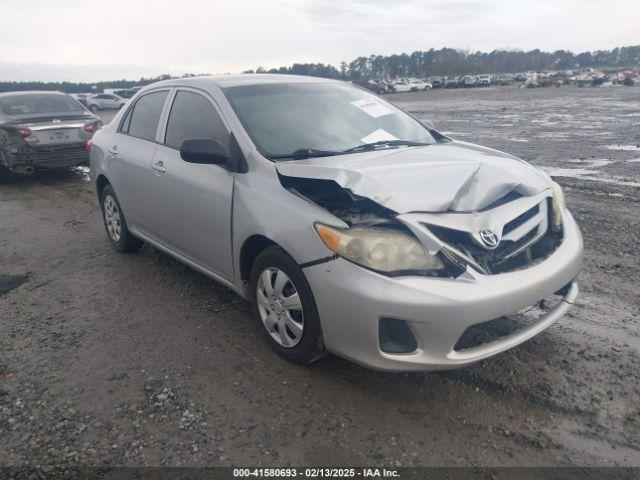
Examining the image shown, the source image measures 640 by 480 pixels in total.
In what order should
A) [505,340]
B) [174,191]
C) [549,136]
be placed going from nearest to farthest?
1. [505,340]
2. [174,191]
3. [549,136]

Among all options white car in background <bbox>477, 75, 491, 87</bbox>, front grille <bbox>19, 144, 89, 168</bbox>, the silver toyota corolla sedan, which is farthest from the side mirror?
white car in background <bbox>477, 75, 491, 87</bbox>

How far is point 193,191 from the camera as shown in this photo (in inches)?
152

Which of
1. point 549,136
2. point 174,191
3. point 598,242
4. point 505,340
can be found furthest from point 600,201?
point 549,136

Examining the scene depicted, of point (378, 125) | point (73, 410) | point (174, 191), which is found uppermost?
point (378, 125)

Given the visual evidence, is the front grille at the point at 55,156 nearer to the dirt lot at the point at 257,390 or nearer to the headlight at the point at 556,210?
the dirt lot at the point at 257,390

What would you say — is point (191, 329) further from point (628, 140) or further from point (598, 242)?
point (628, 140)

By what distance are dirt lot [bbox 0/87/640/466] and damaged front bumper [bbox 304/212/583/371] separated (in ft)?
1.04

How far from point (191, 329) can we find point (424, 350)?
186 centimetres

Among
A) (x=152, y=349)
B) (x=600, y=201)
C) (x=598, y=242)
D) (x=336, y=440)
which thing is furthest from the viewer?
(x=600, y=201)

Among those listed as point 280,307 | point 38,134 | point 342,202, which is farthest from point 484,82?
point 280,307

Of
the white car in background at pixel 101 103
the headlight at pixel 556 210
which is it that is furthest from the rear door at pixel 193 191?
the white car in background at pixel 101 103

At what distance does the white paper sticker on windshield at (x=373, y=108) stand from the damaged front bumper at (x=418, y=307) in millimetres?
1857

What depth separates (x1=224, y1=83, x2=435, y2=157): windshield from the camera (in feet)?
11.9

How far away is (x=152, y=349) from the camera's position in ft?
11.6
